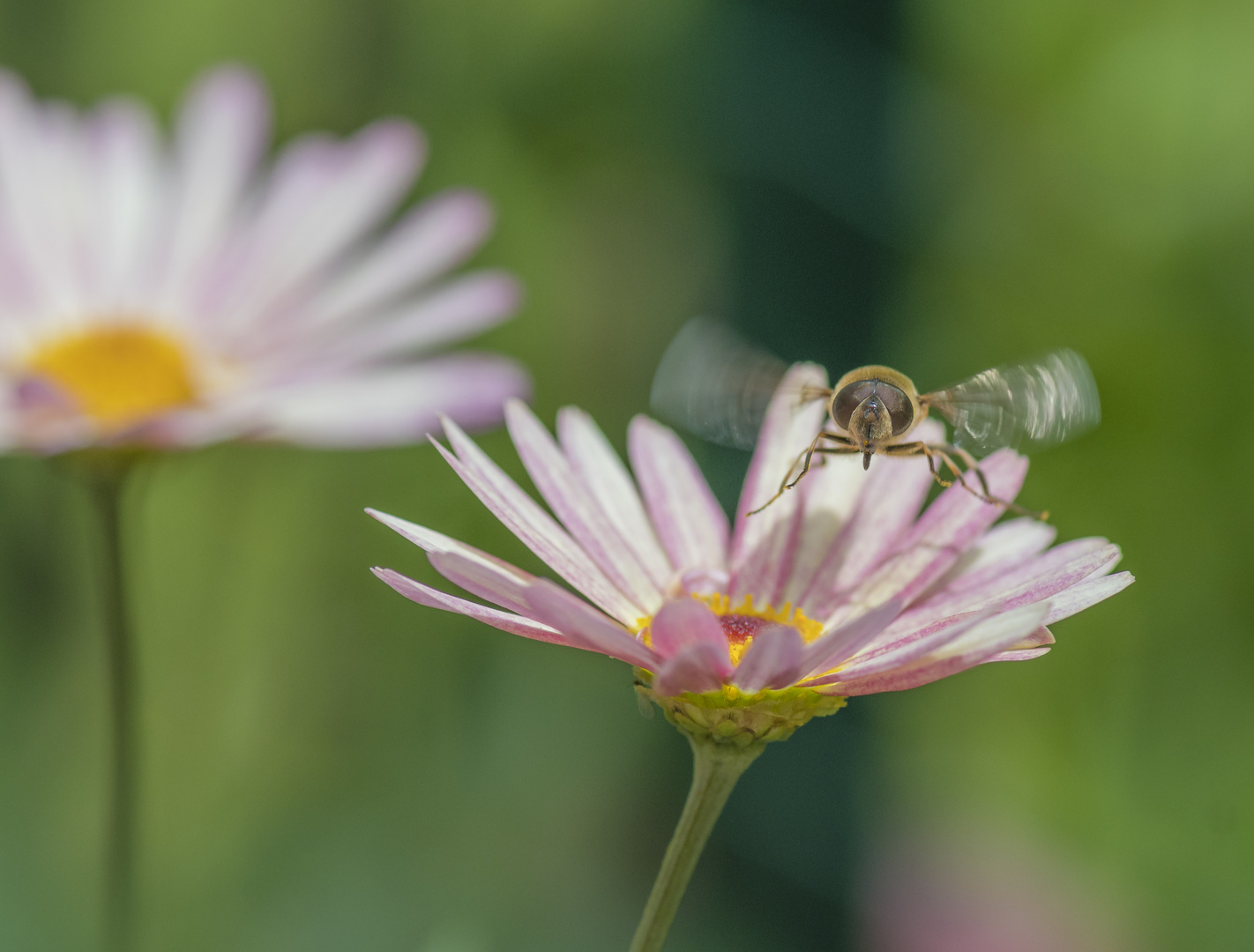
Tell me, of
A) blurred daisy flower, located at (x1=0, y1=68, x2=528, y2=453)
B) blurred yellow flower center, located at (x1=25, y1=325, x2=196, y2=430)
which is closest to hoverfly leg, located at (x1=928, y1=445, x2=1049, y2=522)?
blurred daisy flower, located at (x1=0, y1=68, x2=528, y2=453)

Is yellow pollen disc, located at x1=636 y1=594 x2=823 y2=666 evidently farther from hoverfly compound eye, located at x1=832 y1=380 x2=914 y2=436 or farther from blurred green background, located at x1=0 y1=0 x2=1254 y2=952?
blurred green background, located at x1=0 y1=0 x2=1254 y2=952

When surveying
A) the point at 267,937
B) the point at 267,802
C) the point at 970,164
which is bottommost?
the point at 267,937

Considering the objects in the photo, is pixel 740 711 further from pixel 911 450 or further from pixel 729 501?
pixel 729 501

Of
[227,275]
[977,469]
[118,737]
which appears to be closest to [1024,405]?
[977,469]

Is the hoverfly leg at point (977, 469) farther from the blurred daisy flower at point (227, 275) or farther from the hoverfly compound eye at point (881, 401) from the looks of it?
the blurred daisy flower at point (227, 275)

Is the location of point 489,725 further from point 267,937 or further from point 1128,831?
point 1128,831

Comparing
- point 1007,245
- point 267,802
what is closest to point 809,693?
point 267,802
